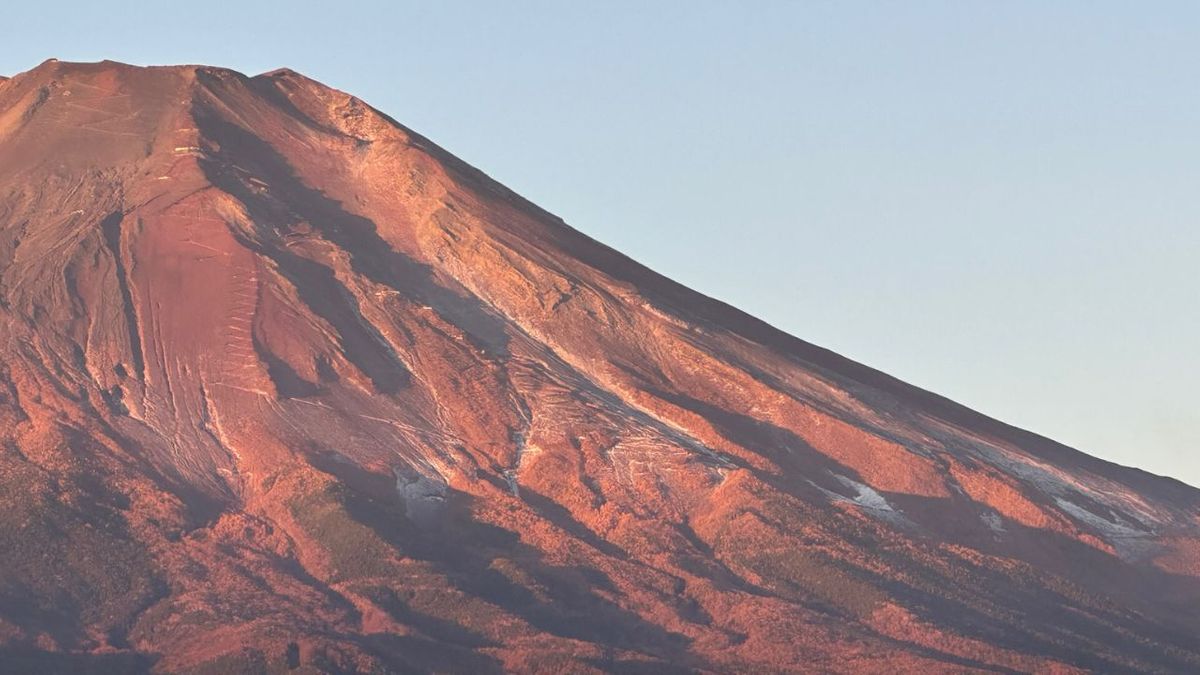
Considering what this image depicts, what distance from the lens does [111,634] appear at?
7775 centimetres

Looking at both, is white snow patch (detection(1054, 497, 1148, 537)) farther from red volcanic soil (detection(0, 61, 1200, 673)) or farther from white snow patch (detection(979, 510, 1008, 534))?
white snow patch (detection(979, 510, 1008, 534))

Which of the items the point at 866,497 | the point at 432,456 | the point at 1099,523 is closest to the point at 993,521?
the point at 866,497

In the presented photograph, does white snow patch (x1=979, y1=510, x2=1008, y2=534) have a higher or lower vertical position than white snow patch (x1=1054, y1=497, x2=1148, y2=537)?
lower

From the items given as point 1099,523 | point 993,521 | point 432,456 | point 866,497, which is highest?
point 1099,523

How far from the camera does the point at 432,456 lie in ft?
299

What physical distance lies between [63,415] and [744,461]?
85.9ft

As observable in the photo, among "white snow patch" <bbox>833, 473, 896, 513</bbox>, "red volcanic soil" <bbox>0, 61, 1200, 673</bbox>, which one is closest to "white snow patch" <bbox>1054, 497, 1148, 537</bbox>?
"red volcanic soil" <bbox>0, 61, 1200, 673</bbox>

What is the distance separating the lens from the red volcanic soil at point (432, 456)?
79.8 meters

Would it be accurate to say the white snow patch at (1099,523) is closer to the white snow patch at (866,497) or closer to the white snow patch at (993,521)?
the white snow patch at (993,521)

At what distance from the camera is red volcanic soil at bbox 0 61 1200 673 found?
79.8 metres

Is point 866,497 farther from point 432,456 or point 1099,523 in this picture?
point 432,456

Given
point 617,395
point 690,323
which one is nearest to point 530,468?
point 617,395

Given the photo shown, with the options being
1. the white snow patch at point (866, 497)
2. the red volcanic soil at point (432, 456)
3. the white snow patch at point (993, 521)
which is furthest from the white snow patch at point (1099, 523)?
the white snow patch at point (866, 497)

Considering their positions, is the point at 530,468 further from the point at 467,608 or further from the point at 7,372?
the point at 7,372
